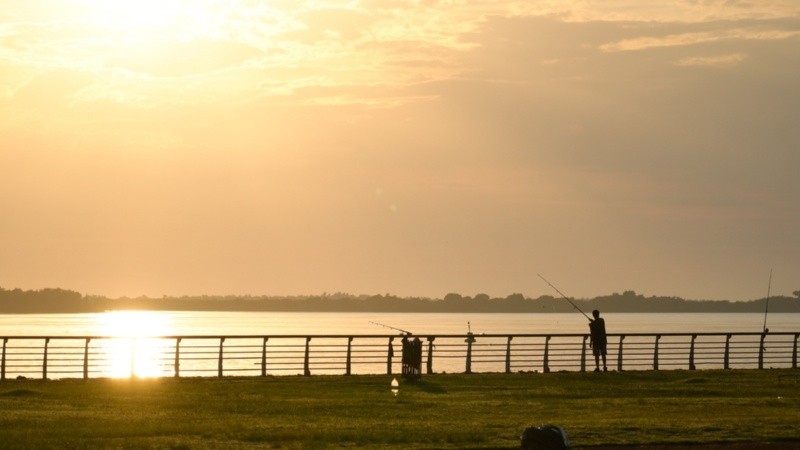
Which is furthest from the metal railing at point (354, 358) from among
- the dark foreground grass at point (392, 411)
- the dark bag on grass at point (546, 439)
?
the dark bag on grass at point (546, 439)

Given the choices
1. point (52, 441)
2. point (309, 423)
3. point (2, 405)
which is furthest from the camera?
point (2, 405)

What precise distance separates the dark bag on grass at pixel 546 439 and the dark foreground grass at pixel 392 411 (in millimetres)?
3406

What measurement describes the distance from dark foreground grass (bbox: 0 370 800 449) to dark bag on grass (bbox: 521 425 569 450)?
3.41 m

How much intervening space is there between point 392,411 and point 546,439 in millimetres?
10596

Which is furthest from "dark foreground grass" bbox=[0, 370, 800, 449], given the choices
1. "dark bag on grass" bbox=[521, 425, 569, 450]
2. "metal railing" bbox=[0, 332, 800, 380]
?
"dark bag on grass" bbox=[521, 425, 569, 450]

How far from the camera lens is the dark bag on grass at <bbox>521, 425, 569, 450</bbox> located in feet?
59.3

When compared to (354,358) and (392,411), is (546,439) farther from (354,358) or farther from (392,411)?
(354,358)

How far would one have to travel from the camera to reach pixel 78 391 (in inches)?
1323

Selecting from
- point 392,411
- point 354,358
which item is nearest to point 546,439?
point 392,411

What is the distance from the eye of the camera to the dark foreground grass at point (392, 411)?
22.8 meters

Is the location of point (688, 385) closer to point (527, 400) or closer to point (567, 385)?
point (567, 385)

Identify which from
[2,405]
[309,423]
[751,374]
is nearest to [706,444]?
[309,423]

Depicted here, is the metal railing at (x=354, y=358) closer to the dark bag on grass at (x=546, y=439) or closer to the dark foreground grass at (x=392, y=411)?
the dark foreground grass at (x=392, y=411)

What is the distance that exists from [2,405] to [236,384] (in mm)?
8695
